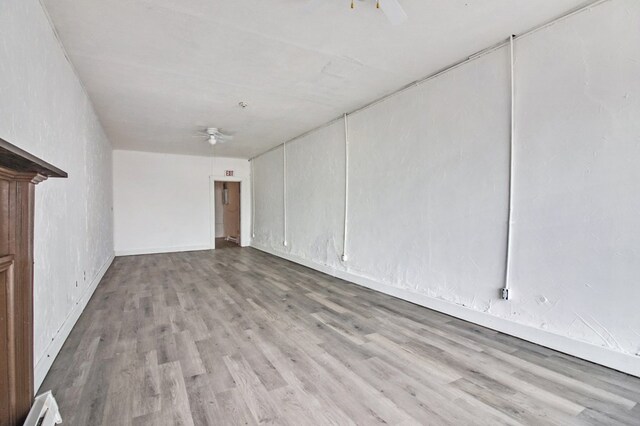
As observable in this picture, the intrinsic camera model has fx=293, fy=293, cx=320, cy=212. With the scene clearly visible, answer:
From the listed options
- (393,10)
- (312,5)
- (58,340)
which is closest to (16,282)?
(58,340)

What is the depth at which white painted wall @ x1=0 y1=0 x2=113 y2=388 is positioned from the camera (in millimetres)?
1614

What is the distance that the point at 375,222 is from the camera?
3.96m

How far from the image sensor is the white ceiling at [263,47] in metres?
2.09

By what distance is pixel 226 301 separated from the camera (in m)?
3.50

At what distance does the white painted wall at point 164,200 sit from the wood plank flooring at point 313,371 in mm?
3950

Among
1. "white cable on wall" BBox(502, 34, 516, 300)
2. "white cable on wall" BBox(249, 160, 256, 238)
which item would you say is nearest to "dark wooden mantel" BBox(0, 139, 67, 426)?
"white cable on wall" BBox(502, 34, 516, 300)

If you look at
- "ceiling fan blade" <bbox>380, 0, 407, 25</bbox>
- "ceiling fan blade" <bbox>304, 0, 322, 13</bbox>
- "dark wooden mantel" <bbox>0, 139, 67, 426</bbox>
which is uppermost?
"ceiling fan blade" <bbox>304, 0, 322, 13</bbox>

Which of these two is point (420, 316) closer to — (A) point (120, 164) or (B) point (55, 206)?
(B) point (55, 206)

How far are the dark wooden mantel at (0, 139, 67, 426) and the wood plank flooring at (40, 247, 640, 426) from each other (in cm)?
44

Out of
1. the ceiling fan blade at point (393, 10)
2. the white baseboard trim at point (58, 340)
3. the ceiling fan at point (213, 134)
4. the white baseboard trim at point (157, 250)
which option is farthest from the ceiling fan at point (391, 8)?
the white baseboard trim at point (157, 250)

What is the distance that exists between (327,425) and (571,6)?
3197 millimetres

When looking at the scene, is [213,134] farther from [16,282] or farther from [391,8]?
[16,282]

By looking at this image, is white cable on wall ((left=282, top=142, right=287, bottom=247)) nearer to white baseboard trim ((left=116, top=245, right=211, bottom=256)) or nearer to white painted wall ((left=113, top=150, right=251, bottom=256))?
white painted wall ((left=113, top=150, right=251, bottom=256))

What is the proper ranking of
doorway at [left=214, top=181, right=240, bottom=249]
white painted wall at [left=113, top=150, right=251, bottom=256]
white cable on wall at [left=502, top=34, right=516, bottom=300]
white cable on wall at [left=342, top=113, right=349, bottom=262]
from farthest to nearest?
doorway at [left=214, top=181, right=240, bottom=249] < white painted wall at [left=113, top=150, right=251, bottom=256] < white cable on wall at [left=342, top=113, right=349, bottom=262] < white cable on wall at [left=502, top=34, right=516, bottom=300]
